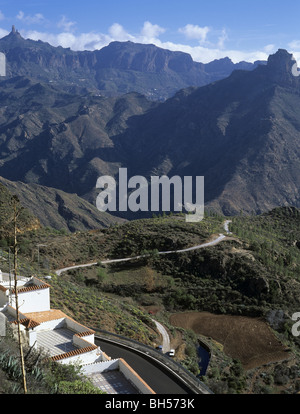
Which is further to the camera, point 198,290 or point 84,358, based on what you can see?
point 198,290

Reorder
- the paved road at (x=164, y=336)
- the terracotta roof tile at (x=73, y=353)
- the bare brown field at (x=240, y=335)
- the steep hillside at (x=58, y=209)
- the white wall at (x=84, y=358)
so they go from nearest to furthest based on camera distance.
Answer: the terracotta roof tile at (x=73, y=353) < the white wall at (x=84, y=358) < the paved road at (x=164, y=336) < the bare brown field at (x=240, y=335) < the steep hillside at (x=58, y=209)

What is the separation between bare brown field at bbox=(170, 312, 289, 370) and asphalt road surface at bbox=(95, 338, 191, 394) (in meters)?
10.9

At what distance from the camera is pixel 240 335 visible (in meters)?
34.7

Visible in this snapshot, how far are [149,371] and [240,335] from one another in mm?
16700

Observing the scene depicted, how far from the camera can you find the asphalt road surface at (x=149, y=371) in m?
17.9

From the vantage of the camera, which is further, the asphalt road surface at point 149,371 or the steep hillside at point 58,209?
the steep hillside at point 58,209

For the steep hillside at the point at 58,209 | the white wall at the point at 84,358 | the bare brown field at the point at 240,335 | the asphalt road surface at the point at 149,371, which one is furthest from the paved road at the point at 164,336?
the steep hillside at the point at 58,209

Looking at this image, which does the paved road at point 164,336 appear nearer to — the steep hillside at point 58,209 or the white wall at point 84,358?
the white wall at point 84,358

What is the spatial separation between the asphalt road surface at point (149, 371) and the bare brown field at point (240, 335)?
429 inches

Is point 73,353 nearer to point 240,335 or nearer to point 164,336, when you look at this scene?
point 164,336

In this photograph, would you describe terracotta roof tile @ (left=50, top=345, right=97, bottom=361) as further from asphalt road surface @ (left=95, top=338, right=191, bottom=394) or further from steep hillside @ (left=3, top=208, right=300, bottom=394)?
steep hillside @ (left=3, top=208, right=300, bottom=394)

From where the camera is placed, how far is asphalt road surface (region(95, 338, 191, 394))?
17.9m

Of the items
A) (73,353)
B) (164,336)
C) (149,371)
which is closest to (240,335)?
(164,336)
